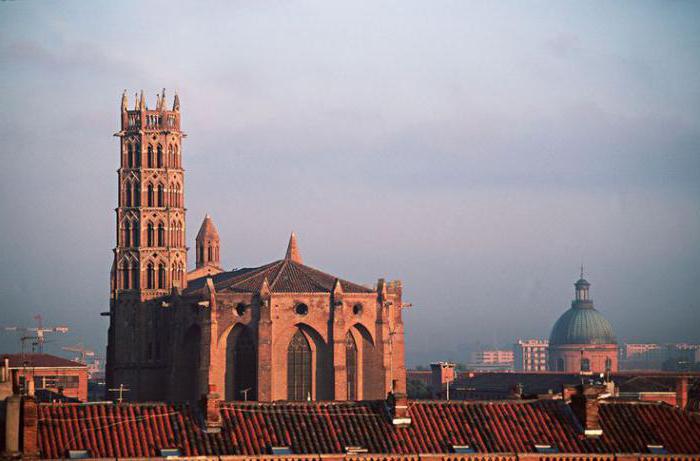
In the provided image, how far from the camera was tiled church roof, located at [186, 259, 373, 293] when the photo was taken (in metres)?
124

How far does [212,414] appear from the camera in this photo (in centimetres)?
6009

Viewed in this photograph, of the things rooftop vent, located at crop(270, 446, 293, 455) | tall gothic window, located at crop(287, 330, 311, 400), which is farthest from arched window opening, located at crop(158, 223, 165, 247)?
rooftop vent, located at crop(270, 446, 293, 455)

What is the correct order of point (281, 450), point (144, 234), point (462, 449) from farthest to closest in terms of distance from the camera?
point (144, 234) → point (462, 449) → point (281, 450)

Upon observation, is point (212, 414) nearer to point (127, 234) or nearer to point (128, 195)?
point (127, 234)

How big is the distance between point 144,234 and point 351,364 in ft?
68.5

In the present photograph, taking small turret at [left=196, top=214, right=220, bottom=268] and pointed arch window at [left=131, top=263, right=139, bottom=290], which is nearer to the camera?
pointed arch window at [left=131, top=263, right=139, bottom=290]

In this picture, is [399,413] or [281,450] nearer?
[281,450]

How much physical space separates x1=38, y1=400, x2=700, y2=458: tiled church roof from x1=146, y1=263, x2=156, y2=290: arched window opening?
70440 millimetres

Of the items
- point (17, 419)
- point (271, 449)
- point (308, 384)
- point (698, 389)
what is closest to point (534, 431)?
point (271, 449)

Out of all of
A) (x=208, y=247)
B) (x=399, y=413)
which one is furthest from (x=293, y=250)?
(x=399, y=413)

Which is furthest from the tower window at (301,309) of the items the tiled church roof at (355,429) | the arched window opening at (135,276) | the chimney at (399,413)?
the chimney at (399,413)

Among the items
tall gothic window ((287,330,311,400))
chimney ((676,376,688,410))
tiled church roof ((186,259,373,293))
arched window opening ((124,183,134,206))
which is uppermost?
arched window opening ((124,183,134,206))

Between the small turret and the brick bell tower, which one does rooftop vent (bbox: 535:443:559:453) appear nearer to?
the brick bell tower

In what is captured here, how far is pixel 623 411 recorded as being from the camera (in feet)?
212
